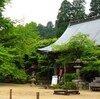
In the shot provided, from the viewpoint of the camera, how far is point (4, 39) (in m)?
27.0

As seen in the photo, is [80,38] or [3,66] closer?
[80,38]

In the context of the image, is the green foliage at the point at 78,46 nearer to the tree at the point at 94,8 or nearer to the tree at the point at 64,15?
the tree at the point at 64,15

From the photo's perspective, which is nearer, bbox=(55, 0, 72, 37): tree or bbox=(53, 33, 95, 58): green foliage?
bbox=(53, 33, 95, 58): green foliage

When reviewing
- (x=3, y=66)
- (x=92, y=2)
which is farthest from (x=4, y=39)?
(x=92, y=2)

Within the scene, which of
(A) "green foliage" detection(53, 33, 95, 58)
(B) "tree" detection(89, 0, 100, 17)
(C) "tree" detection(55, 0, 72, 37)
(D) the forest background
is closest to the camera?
(A) "green foliage" detection(53, 33, 95, 58)

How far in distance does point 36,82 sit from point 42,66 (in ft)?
6.71

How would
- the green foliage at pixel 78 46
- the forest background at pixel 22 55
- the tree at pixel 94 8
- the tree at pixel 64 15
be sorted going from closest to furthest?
the green foliage at pixel 78 46 → the forest background at pixel 22 55 → the tree at pixel 64 15 → the tree at pixel 94 8

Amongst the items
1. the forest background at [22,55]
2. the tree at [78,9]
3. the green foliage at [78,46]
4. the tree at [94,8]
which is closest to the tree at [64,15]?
the tree at [78,9]

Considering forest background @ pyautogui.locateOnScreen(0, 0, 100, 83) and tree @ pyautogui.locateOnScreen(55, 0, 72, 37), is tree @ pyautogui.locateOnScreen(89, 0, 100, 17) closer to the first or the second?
tree @ pyautogui.locateOnScreen(55, 0, 72, 37)

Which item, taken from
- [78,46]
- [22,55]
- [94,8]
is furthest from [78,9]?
[78,46]

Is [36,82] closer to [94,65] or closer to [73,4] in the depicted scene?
[94,65]

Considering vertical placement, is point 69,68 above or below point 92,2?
below

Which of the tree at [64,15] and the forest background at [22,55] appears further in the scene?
the tree at [64,15]

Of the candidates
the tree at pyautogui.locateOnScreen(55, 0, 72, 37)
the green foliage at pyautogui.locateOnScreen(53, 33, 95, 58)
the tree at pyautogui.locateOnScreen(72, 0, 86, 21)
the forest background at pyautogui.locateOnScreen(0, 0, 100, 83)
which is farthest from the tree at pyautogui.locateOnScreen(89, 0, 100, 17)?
the green foliage at pyautogui.locateOnScreen(53, 33, 95, 58)
